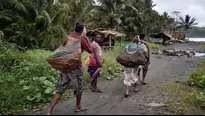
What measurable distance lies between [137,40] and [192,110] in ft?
8.10

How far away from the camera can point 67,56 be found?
6.28 metres

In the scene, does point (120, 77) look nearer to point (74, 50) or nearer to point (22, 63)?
point (22, 63)

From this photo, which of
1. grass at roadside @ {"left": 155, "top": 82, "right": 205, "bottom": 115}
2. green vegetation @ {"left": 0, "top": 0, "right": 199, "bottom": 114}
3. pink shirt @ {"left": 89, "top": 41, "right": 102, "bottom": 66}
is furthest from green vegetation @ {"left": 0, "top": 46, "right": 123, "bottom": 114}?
grass at roadside @ {"left": 155, "top": 82, "right": 205, "bottom": 115}

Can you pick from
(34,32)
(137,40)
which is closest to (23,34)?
(34,32)

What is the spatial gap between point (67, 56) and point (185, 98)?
143 inches

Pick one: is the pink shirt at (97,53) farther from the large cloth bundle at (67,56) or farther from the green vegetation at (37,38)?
the large cloth bundle at (67,56)

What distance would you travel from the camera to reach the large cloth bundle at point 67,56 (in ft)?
20.6

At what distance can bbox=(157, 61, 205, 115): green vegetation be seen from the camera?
23.0 feet

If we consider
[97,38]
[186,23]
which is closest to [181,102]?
[97,38]

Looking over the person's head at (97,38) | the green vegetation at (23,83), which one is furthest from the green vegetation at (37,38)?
the person's head at (97,38)

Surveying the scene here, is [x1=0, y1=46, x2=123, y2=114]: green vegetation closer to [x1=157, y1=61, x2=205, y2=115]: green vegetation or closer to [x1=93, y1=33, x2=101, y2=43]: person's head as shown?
[x1=93, y1=33, x2=101, y2=43]: person's head

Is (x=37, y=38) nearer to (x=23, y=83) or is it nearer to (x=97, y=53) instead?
(x=23, y=83)

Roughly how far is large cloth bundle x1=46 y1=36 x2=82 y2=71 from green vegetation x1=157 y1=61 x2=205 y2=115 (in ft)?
7.09

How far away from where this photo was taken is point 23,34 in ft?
64.4
